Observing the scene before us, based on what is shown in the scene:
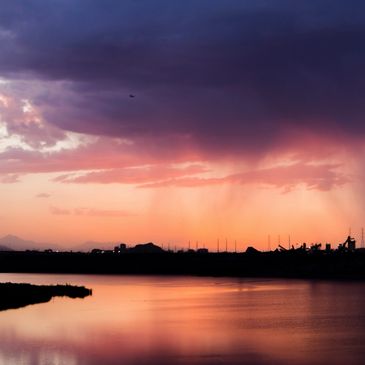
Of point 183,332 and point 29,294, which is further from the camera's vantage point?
point 29,294

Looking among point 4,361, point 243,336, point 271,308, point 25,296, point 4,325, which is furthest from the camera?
point 25,296

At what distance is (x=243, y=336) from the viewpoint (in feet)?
170

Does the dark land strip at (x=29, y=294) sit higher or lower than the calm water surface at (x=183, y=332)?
higher

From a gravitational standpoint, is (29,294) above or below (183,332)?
above

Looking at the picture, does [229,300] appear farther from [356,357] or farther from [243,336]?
[356,357]

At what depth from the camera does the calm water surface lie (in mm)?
41875

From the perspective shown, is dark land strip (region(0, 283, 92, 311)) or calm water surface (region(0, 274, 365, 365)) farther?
dark land strip (region(0, 283, 92, 311))

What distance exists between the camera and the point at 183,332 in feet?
178

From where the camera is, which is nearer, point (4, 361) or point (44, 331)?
point (4, 361)

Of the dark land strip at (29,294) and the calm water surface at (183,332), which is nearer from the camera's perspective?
the calm water surface at (183,332)

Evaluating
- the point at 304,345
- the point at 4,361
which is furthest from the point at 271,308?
the point at 4,361

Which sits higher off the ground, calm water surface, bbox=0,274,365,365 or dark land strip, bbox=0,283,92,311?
dark land strip, bbox=0,283,92,311

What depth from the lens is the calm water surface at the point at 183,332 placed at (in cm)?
4188

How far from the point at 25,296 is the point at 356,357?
5026 cm
